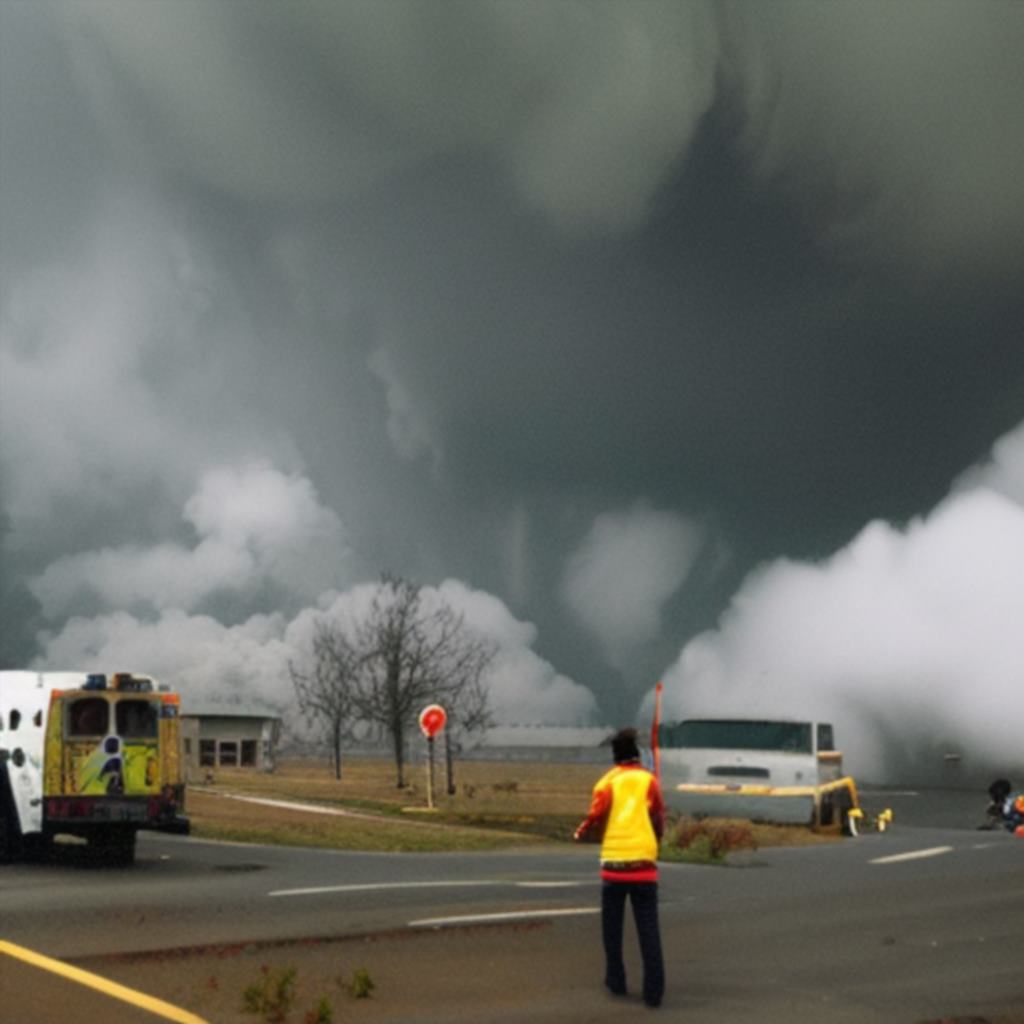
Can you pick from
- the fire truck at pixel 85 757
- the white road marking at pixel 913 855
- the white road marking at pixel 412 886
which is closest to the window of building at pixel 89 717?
A: the fire truck at pixel 85 757

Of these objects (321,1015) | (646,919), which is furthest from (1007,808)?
(321,1015)

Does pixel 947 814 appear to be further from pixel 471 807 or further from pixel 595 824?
pixel 595 824

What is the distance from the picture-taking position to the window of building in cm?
2020

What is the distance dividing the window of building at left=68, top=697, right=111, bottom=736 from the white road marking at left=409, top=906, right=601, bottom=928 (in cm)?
715

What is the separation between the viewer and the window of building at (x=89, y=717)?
20.2m

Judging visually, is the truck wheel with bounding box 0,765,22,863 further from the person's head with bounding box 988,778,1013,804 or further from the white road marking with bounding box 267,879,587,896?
the person's head with bounding box 988,778,1013,804

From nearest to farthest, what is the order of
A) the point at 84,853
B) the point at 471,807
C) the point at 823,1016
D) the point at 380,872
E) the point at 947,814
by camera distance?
the point at 823,1016 → the point at 380,872 → the point at 84,853 → the point at 471,807 → the point at 947,814

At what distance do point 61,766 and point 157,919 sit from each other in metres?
6.13

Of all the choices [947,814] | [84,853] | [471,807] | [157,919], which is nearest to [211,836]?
[84,853]

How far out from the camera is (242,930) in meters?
13.6

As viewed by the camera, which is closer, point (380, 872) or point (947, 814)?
point (380, 872)

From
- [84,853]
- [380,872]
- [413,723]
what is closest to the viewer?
[380,872]

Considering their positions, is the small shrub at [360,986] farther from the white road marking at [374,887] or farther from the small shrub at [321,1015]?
the white road marking at [374,887]

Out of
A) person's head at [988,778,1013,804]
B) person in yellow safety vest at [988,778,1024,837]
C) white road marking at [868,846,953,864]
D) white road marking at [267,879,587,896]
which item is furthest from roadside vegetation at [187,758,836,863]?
person's head at [988,778,1013,804]
